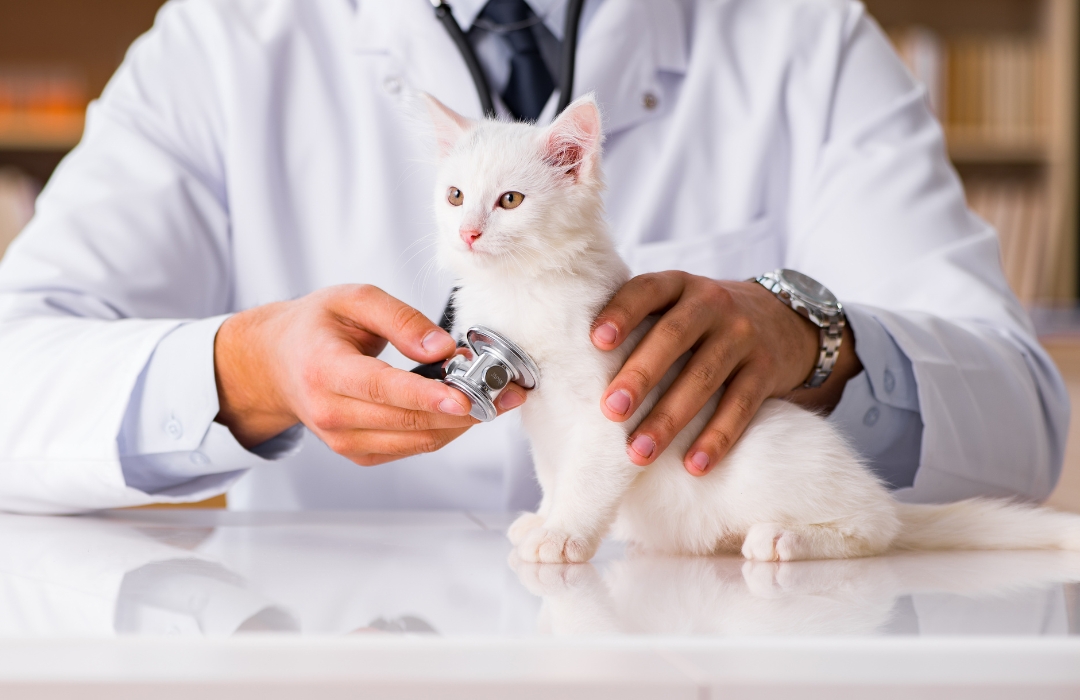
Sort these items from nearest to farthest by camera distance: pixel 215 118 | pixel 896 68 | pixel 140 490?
pixel 140 490 < pixel 215 118 < pixel 896 68

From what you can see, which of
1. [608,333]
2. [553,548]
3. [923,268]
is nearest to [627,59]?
[923,268]

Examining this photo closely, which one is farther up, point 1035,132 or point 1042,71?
point 1042,71

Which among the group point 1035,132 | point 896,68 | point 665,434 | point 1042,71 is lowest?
point 1035,132

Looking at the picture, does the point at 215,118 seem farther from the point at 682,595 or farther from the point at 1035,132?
the point at 1035,132

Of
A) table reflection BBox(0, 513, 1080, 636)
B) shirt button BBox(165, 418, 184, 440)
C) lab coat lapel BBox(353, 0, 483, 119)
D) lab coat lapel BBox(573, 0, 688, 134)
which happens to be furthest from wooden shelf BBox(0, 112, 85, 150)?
table reflection BBox(0, 513, 1080, 636)

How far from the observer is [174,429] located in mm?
885

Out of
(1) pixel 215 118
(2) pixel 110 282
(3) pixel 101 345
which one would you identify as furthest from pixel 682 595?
(1) pixel 215 118

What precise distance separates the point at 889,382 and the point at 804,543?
311mm

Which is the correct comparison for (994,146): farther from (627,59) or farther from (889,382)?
(889,382)

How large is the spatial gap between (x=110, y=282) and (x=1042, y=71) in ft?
9.07

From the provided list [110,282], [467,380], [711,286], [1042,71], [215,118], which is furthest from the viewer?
[1042,71]

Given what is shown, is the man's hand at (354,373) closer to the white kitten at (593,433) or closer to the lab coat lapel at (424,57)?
the white kitten at (593,433)

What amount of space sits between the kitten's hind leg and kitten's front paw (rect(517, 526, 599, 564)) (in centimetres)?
13

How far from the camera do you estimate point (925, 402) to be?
0.93 m
